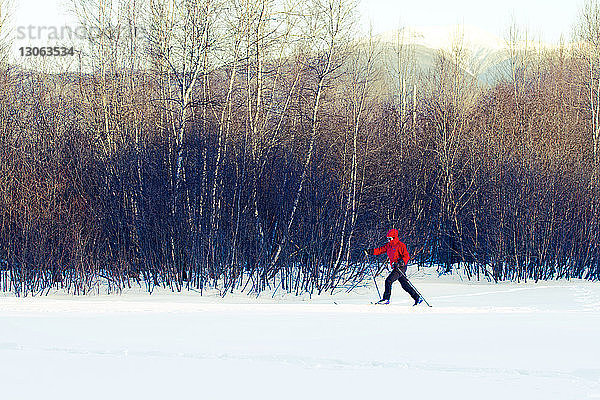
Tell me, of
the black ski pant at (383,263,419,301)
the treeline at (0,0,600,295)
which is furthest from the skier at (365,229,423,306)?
the treeline at (0,0,600,295)

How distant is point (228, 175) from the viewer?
18.6 m

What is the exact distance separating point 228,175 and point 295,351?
33.0 ft

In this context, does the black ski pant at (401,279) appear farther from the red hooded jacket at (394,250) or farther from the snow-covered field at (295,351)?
the snow-covered field at (295,351)

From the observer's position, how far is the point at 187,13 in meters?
18.8

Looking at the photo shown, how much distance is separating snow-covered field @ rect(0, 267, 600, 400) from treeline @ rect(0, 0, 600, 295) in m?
3.72

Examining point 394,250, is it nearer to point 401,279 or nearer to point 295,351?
point 401,279

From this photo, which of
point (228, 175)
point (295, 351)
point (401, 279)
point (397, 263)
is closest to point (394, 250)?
point (397, 263)

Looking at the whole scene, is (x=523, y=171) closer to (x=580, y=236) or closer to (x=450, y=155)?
(x=580, y=236)

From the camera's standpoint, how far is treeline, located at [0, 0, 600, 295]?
60.4 feet

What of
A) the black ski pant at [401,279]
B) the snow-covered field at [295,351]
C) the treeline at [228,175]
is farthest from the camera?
the treeline at [228,175]

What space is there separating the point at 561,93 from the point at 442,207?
1371cm

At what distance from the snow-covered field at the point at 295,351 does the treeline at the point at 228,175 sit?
3722mm

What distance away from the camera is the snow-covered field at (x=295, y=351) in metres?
6.99

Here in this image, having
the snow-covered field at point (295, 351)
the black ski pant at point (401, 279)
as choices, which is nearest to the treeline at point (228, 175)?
the snow-covered field at point (295, 351)
